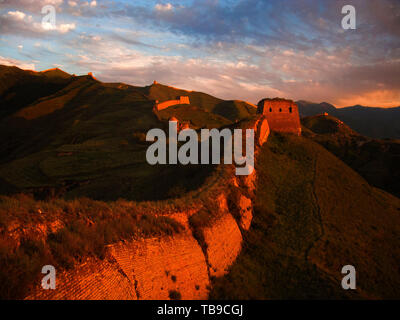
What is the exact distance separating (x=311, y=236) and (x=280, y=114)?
2048 cm

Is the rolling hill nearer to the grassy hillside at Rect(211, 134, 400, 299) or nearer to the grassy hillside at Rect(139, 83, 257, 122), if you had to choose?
the grassy hillside at Rect(211, 134, 400, 299)

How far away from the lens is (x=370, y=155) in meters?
66.1

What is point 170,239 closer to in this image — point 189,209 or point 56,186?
point 189,209

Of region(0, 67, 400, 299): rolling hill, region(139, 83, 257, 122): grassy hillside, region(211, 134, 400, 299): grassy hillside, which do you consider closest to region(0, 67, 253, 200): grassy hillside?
region(0, 67, 400, 299): rolling hill

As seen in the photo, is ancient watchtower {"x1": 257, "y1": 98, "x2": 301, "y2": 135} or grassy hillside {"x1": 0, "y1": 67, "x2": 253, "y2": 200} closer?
grassy hillside {"x1": 0, "y1": 67, "x2": 253, "y2": 200}

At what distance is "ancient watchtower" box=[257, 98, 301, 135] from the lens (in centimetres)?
3341

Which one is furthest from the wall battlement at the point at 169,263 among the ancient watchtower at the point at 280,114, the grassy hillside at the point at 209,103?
the grassy hillside at the point at 209,103

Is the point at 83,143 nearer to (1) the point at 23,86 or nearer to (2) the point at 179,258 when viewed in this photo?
(2) the point at 179,258

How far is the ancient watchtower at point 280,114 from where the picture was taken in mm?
33406

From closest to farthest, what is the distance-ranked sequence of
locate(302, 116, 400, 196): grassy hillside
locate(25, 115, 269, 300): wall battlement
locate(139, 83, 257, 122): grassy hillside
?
locate(25, 115, 269, 300): wall battlement → locate(302, 116, 400, 196): grassy hillside → locate(139, 83, 257, 122): grassy hillside

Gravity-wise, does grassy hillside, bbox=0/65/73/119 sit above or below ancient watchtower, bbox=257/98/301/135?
above

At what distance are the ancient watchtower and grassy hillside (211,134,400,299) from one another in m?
4.65

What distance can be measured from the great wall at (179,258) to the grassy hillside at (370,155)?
180 ft

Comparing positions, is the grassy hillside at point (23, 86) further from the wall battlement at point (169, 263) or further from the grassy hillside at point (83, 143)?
the wall battlement at point (169, 263)
